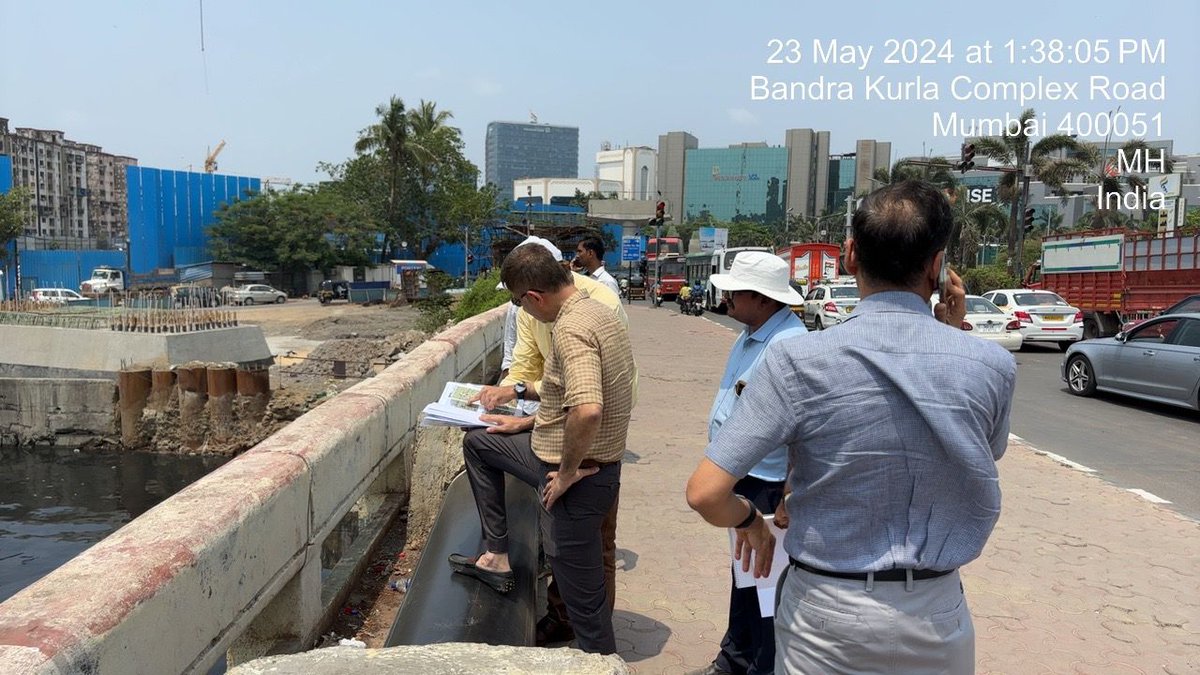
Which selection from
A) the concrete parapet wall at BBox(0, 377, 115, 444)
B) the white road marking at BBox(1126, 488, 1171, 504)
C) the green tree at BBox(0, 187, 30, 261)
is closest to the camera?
the white road marking at BBox(1126, 488, 1171, 504)

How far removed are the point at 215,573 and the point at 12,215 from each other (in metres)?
55.2

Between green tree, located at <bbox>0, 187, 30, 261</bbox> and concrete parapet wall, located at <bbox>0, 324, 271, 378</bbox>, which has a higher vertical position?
green tree, located at <bbox>0, 187, 30, 261</bbox>

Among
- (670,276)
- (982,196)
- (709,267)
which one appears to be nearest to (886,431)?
(709,267)

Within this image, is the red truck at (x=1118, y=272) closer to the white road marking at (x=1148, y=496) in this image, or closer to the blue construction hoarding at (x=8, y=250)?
the white road marking at (x=1148, y=496)

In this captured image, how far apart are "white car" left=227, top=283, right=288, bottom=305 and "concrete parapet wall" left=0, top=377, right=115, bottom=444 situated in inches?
1195

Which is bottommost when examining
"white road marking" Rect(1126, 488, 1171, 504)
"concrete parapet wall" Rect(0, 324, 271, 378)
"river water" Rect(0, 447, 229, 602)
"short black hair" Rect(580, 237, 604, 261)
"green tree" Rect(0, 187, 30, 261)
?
"river water" Rect(0, 447, 229, 602)

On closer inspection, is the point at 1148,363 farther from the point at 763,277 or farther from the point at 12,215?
the point at 12,215

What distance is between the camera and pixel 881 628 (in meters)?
1.75

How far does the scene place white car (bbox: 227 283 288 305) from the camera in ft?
152

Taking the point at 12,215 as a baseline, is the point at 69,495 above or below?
below

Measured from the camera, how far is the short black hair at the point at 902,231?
1806mm

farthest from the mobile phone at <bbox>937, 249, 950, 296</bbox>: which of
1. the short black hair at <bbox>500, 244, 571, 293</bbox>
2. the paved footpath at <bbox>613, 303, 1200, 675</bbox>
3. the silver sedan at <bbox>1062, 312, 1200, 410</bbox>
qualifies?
the silver sedan at <bbox>1062, 312, 1200, 410</bbox>

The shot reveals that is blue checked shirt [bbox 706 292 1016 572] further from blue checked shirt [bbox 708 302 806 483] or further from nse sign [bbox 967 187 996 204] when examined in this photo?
nse sign [bbox 967 187 996 204]

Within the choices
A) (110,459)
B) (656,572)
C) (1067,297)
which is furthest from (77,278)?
(656,572)
